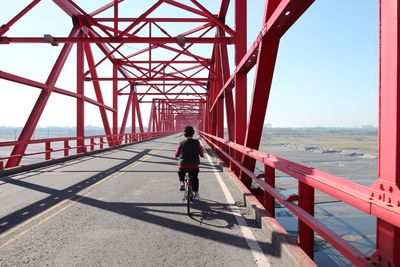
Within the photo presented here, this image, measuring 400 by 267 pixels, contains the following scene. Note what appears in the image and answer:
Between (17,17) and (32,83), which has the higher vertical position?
(17,17)

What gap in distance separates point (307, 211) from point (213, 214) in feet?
9.79

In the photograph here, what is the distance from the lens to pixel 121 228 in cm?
588

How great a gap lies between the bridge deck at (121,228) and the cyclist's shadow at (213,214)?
0.02m

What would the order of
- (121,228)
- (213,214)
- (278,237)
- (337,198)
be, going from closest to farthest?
(337,198), (278,237), (121,228), (213,214)

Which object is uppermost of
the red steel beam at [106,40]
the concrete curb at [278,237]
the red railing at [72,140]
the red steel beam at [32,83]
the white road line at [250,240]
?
the red steel beam at [106,40]

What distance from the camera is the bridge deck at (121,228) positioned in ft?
14.8

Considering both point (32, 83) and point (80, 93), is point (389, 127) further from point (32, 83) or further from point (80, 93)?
point (80, 93)

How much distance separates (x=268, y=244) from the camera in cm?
493

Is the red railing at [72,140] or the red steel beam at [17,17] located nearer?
the red railing at [72,140]

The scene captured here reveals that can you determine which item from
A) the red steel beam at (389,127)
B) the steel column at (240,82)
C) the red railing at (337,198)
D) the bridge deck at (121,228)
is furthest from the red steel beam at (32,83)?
the red steel beam at (389,127)

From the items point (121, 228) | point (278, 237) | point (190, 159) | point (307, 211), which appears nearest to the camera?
point (307, 211)

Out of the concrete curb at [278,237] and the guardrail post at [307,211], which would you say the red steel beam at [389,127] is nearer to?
the concrete curb at [278,237]

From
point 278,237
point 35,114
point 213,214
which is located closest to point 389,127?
point 278,237

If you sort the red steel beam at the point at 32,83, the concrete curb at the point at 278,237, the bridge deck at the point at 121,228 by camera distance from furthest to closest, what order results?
the red steel beam at the point at 32,83
the bridge deck at the point at 121,228
the concrete curb at the point at 278,237
